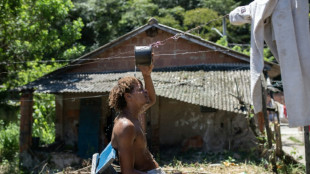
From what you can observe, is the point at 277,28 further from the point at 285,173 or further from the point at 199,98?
the point at 199,98

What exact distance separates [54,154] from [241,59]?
7.33 meters

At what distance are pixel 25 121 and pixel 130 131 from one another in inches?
391

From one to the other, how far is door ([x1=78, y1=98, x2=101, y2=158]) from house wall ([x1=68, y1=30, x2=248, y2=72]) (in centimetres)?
165

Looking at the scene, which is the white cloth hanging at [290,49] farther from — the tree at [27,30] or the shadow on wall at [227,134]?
the tree at [27,30]

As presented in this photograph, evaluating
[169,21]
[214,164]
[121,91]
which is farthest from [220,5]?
[121,91]

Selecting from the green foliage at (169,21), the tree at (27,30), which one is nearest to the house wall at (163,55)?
the tree at (27,30)

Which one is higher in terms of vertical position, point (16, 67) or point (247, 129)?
point (16, 67)

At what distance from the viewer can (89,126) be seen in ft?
39.8

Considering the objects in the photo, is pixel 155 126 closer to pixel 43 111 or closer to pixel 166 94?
pixel 166 94

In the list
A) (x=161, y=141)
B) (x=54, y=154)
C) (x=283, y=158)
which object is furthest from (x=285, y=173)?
(x=54, y=154)

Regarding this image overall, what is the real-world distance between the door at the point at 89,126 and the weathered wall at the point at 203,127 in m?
2.28

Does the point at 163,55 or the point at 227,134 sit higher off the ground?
the point at 163,55

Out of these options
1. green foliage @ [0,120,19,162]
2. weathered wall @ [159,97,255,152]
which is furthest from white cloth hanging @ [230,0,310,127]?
green foliage @ [0,120,19,162]

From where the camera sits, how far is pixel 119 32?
24.8 m
